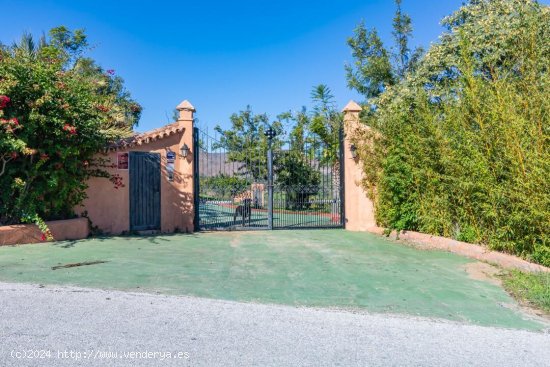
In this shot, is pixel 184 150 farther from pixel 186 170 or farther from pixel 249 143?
pixel 249 143

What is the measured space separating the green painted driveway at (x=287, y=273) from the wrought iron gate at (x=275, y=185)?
88.5 inches

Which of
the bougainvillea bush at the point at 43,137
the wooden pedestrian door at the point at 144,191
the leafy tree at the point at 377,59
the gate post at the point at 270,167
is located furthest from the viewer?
the leafy tree at the point at 377,59

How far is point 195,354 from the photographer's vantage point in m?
2.90

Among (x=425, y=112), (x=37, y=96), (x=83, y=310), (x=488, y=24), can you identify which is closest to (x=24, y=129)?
(x=37, y=96)

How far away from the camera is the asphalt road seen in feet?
9.37

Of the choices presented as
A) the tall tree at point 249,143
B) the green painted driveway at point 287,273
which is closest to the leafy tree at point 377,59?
→ the tall tree at point 249,143

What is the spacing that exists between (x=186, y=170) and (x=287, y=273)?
5.23 metres

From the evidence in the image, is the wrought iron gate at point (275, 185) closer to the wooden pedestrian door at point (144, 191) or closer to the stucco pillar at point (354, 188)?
the stucco pillar at point (354, 188)

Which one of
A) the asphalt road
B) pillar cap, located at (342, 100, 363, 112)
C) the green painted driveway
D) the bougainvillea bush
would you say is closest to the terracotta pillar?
the green painted driveway

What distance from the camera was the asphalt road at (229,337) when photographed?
286 centimetres

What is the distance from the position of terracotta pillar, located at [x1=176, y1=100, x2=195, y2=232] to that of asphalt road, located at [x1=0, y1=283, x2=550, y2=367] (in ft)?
18.6

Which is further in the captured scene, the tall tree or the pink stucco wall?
the tall tree

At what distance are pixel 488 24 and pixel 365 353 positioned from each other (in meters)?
11.2

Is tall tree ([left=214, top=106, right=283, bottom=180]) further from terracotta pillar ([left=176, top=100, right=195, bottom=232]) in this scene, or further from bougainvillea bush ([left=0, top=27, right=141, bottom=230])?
bougainvillea bush ([left=0, top=27, right=141, bottom=230])
